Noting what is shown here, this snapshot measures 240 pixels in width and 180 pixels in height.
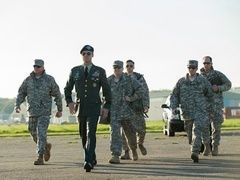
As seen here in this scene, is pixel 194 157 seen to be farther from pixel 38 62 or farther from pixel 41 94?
pixel 38 62

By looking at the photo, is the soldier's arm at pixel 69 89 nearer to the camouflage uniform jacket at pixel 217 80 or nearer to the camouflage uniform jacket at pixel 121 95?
the camouflage uniform jacket at pixel 121 95

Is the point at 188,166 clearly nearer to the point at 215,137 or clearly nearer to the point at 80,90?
the point at 80,90

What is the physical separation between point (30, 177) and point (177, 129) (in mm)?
17498

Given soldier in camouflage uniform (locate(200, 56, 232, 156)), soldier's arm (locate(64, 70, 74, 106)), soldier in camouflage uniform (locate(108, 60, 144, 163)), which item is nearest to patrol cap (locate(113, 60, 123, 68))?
soldier in camouflage uniform (locate(108, 60, 144, 163))

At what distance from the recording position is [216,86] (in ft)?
50.7

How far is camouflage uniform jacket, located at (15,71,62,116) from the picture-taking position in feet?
45.9

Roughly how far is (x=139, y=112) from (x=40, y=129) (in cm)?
245

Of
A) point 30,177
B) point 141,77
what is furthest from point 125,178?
point 141,77

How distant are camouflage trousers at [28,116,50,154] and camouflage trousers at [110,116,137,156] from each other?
1364 millimetres

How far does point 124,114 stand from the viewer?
14.0 metres

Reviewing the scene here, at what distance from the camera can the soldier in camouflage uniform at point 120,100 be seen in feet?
45.3

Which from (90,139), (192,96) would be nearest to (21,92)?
(90,139)

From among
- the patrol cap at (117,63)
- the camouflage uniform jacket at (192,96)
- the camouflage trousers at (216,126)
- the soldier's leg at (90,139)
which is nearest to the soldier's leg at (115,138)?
the patrol cap at (117,63)

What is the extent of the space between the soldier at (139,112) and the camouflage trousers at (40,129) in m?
1.94
